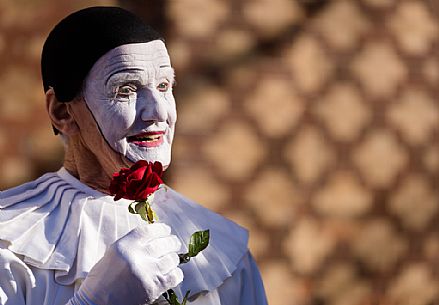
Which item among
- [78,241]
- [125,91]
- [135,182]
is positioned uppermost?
[125,91]

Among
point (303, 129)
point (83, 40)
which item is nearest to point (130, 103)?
point (83, 40)

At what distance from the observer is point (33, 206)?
64.7 inches

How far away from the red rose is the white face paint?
11 cm

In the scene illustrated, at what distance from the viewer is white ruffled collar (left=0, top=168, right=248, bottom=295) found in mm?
1564

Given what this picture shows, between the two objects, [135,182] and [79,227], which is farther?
[79,227]

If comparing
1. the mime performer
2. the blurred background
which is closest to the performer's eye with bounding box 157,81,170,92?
the mime performer

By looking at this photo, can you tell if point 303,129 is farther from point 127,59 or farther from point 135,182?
point 135,182

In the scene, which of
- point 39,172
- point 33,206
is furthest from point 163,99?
point 39,172

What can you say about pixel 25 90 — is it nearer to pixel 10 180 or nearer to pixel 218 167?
pixel 10 180

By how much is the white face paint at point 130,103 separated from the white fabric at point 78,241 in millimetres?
123

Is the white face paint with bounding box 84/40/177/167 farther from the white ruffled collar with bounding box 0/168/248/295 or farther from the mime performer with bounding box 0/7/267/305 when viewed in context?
the white ruffled collar with bounding box 0/168/248/295

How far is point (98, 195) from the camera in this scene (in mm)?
1654

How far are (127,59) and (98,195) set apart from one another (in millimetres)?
233

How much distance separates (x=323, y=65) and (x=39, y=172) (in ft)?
3.23
